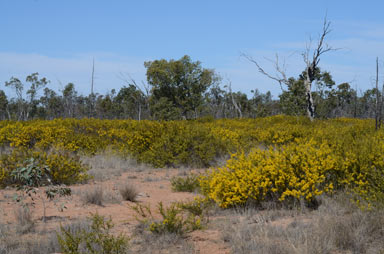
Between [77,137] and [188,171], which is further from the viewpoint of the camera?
[77,137]

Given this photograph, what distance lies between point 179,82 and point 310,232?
100ft

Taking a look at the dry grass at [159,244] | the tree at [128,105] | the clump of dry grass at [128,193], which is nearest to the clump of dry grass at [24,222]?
the dry grass at [159,244]

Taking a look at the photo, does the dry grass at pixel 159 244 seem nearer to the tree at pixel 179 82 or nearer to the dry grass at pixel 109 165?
the dry grass at pixel 109 165

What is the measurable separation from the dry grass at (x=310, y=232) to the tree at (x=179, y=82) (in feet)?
94.9

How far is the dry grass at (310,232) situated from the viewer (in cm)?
389

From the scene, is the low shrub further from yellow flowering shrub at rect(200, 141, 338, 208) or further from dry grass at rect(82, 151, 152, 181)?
dry grass at rect(82, 151, 152, 181)

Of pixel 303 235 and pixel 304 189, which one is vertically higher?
pixel 304 189

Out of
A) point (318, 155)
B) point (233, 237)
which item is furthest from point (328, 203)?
point (233, 237)

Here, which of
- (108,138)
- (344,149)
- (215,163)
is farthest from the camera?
(108,138)

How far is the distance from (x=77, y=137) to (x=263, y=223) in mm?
8756

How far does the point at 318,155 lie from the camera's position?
585 cm

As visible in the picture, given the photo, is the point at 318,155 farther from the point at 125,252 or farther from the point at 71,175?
the point at 71,175

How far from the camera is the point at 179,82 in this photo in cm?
3434

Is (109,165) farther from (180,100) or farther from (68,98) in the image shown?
(68,98)
